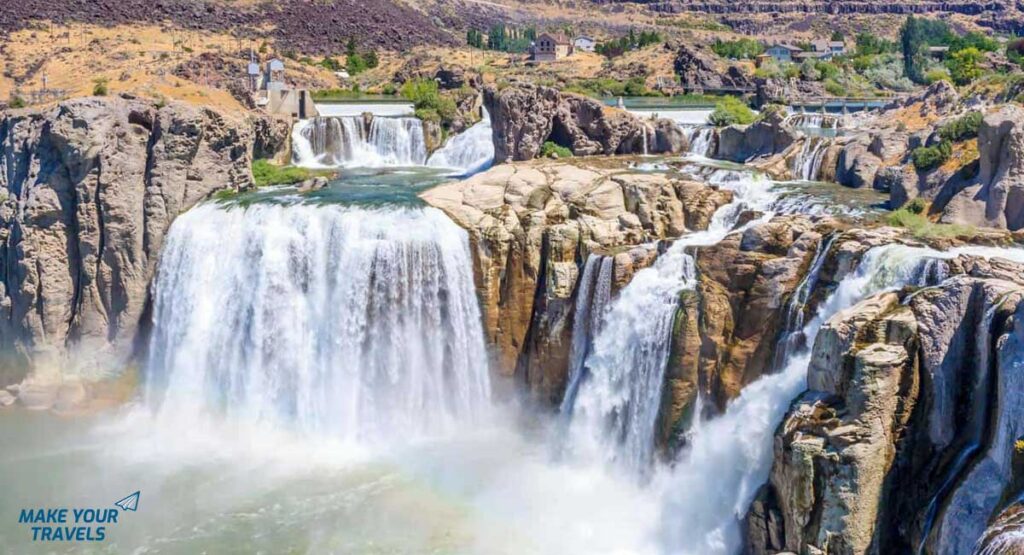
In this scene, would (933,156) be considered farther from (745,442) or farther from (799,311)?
(745,442)

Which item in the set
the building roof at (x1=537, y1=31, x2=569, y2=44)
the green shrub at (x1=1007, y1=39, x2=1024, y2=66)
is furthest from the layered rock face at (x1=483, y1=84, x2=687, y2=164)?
the building roof at (x1=537, y1=31, x2=569, y2=44)

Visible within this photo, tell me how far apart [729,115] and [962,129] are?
54.2 feet

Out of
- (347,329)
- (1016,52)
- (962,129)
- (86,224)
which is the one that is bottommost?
(347,329)

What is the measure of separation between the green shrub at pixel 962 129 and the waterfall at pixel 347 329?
48.6ft

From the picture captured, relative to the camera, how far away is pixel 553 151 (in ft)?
112

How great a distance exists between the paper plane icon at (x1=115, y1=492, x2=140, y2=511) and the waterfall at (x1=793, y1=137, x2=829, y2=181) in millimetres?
23337

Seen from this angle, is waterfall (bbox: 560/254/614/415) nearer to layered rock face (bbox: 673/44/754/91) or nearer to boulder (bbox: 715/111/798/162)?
boulder (bbox: 715/111/798/162)

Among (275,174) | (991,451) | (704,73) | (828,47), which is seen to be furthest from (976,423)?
(828,47)

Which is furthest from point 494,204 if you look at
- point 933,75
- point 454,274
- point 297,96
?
point 933,75

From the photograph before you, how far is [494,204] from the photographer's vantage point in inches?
981

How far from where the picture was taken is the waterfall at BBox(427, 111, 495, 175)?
126 ft

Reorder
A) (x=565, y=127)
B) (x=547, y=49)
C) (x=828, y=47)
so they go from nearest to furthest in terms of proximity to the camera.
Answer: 1. (x=565, y=127)
2. (x=547, y=49)
3. (x=828, y=47)

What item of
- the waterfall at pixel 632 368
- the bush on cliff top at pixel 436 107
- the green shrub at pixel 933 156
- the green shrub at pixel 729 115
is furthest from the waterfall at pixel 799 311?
the bush on cliff top at pixel 436 107

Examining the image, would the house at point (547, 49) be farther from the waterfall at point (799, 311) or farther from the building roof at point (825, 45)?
the waterfall at point (799, 311)
